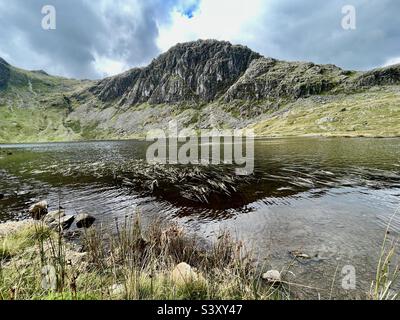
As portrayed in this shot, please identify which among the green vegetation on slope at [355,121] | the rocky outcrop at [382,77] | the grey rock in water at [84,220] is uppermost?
the rocky outcrop at [382,77]

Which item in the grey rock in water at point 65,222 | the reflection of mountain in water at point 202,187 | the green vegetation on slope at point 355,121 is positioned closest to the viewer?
the grey rock in water at point 65,222

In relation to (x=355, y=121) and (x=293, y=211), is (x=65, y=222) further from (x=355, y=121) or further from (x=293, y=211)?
(x=355, y=121)

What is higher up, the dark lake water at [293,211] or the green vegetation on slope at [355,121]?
the green vegetation on slope at [355,121]

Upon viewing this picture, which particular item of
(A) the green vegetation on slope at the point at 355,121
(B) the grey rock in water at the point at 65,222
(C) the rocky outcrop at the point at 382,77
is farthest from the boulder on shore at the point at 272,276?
(C) the rocky outcrop at the point at 382,77

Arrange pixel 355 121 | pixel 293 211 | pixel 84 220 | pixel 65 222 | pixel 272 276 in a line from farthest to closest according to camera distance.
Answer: pixel 355 121, pixel 293 211, pixel 84 220, pixel 65 222, pixel 272 276

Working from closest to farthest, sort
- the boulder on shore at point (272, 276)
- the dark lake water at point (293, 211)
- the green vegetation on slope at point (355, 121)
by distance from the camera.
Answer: the boulder on shore at point (272, 276), the dark lake water at point (293, 211), the green vegetation on slope at point (355, 121)

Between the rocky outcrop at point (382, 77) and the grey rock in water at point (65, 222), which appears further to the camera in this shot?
the rocky outcrop at point (382, 77)

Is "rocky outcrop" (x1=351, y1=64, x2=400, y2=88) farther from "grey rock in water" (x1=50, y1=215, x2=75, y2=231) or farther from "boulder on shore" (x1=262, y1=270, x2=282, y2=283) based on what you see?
"grey rock in water" (x1=50, y1=215, x2=75, y2=231)

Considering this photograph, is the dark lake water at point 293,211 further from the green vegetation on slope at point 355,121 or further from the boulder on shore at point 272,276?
the green vegetation on slope at point 355,121

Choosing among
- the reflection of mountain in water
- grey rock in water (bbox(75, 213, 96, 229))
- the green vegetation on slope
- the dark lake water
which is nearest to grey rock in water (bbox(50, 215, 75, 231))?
grey rock in water (bbox(75, 213, 96, 229))

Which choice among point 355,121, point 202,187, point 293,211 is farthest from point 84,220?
point 355,121
